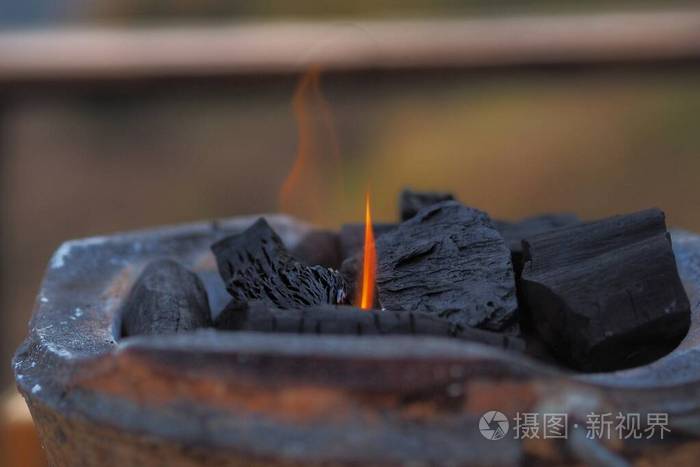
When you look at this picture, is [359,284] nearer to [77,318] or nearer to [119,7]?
[77,318]

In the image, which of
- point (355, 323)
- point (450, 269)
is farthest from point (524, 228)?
point (355, 323)

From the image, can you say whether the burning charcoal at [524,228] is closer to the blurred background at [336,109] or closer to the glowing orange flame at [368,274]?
the glowing orange flame at [368,274]

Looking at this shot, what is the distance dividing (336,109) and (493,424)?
115 inches

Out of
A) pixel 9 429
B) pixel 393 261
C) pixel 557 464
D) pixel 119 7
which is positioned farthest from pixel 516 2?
pixel 557 464

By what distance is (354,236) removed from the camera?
58.8 inches

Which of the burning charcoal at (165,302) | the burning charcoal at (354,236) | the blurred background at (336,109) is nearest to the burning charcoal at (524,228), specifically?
the burning charcoal at (354,236)

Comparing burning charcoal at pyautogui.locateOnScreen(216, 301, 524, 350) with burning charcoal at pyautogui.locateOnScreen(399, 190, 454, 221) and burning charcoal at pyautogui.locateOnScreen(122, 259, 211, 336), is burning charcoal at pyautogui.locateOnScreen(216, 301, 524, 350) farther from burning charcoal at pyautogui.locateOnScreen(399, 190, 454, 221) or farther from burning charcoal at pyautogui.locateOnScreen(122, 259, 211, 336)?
burning charcoal at pyautogui.locateOnScreen(399, 190, 454, 221)

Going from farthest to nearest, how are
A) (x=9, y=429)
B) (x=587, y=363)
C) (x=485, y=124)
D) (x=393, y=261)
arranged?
(x=485, y=124), (x=9, y=429), (x=393, y=261), (x=587, y=363)

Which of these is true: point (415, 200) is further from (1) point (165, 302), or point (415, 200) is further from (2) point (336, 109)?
(2) point (336, 109)

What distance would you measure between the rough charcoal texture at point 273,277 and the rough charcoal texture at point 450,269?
79 mm

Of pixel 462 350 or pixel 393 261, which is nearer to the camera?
pixel 462 350

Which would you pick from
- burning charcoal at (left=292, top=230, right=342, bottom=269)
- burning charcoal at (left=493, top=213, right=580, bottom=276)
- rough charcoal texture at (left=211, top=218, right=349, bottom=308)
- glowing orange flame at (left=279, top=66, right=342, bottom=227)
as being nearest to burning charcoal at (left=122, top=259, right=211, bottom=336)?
rough charcoal texture at (left=211, top=218, right=349, bottom=308)

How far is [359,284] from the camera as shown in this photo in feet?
4.28

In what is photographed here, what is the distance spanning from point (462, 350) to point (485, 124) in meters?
3.05
